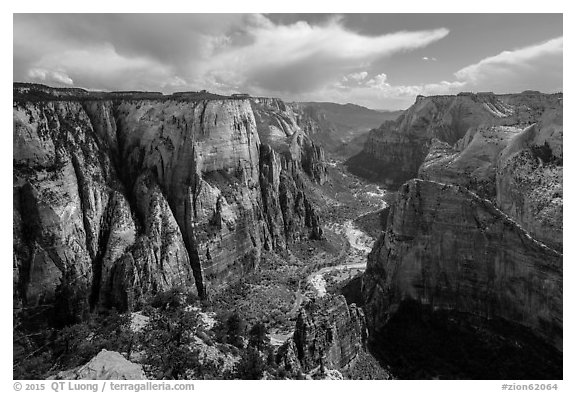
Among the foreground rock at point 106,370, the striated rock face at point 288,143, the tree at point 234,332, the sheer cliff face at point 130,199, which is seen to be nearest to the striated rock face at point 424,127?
the striated rock face at point 288,143

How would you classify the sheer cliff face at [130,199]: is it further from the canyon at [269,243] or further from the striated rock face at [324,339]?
the striated rock face at [324,339]

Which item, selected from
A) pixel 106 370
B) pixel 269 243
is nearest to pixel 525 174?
pixel 106 370

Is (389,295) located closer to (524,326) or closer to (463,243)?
(463,243)

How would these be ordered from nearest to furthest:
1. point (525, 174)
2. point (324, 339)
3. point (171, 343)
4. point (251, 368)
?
point (251, 368) → point (324, 339) → point (171, 343) → point (525, 174)

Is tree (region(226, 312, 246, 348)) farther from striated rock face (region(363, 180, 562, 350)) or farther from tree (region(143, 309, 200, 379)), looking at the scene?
striated rock face (region(363, 180, 562, 350))

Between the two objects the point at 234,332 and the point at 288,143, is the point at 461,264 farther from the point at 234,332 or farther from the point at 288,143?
the point at 288,143

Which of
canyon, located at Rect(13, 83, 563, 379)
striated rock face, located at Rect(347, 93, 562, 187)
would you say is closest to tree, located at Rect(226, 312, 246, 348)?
canyon, located at Rect(13, 83, 563, 379)
